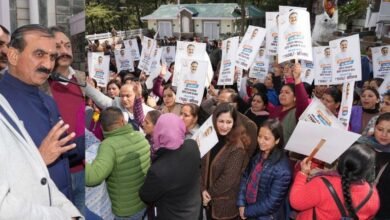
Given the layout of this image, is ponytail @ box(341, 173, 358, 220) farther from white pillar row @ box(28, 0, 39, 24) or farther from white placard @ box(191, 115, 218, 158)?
white pillar row @ box(28, 0, 39, 24)

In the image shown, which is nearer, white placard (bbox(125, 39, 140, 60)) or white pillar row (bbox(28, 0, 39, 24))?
white pillar row (bbox(28, 0, 39, 24))

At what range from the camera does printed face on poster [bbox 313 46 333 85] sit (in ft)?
17.5

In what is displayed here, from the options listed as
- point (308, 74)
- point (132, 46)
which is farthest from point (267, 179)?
point (132, 46)

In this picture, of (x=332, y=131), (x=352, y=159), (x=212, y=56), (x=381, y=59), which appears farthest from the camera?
(x=212, y=56)

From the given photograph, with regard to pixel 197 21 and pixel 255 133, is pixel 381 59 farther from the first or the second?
pixel 197 21

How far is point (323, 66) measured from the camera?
17.8 ft

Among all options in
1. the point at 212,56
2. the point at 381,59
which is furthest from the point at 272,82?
the point at 212,56

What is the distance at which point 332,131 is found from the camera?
2898 mm

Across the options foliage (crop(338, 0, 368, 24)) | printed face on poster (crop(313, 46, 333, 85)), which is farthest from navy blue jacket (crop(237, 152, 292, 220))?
foliage (crop(338, 0, 368, 24))

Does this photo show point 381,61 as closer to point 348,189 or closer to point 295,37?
point 295,37

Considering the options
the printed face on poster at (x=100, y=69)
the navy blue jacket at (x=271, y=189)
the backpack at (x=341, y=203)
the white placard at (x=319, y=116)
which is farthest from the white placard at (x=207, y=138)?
the printed face on poster at (x=100, y=69)

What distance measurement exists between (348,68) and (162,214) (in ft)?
8.77

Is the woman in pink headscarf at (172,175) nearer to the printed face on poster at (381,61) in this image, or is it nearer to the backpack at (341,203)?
the backpack at (341,203)

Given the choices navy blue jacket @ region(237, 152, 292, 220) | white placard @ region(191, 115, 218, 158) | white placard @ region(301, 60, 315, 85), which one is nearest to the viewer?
navy blue jacket @ region(237, 152, 292, 220)
